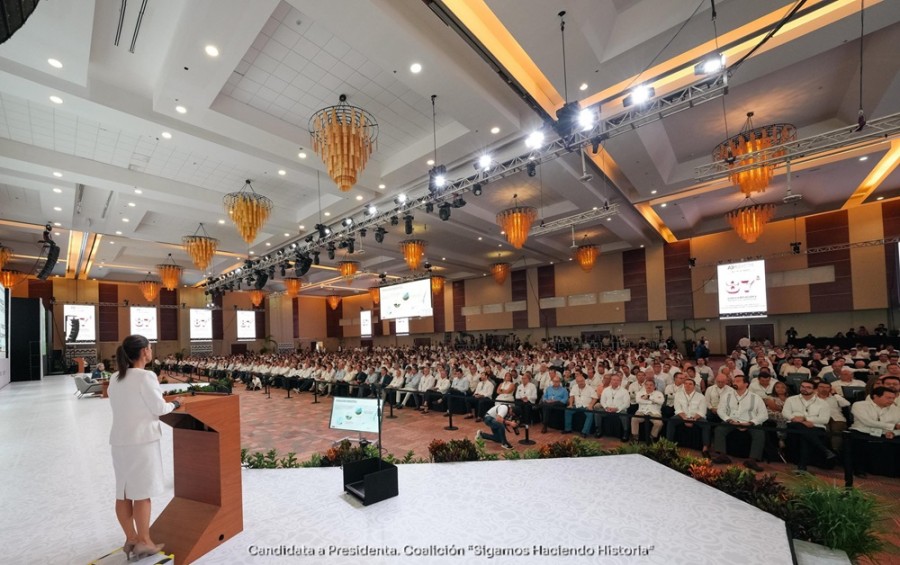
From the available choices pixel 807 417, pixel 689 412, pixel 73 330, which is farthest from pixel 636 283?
pixel 73 330

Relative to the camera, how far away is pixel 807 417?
5.15 m

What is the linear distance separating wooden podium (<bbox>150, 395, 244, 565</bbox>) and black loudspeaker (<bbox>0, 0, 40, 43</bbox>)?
201 cm

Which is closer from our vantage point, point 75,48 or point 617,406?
point 75,48

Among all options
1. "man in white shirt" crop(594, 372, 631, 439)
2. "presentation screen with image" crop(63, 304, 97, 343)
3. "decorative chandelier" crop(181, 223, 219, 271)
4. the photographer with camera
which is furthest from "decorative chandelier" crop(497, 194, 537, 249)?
"presentation screen with image" crop(63, 304, 97, 343)

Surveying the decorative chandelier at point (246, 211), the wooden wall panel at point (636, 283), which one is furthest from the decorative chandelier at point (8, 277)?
the wooden wall panel at point (636, 283)

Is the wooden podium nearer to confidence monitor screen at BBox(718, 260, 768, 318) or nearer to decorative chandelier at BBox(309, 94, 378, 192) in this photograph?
decorative chandelier at BBox(309, 94, 378, 192)

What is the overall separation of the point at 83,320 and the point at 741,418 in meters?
28.9

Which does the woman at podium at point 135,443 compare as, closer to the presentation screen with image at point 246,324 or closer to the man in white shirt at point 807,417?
the man in white shirt at point 807,417

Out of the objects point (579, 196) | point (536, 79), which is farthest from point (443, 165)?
point (579, 196)

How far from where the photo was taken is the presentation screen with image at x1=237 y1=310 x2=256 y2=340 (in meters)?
27.9

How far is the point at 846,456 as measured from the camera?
12.9ft

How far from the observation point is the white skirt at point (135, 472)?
2.39 m

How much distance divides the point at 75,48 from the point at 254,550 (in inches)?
228

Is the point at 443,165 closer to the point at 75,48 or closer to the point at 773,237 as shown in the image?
the point at 75,48
